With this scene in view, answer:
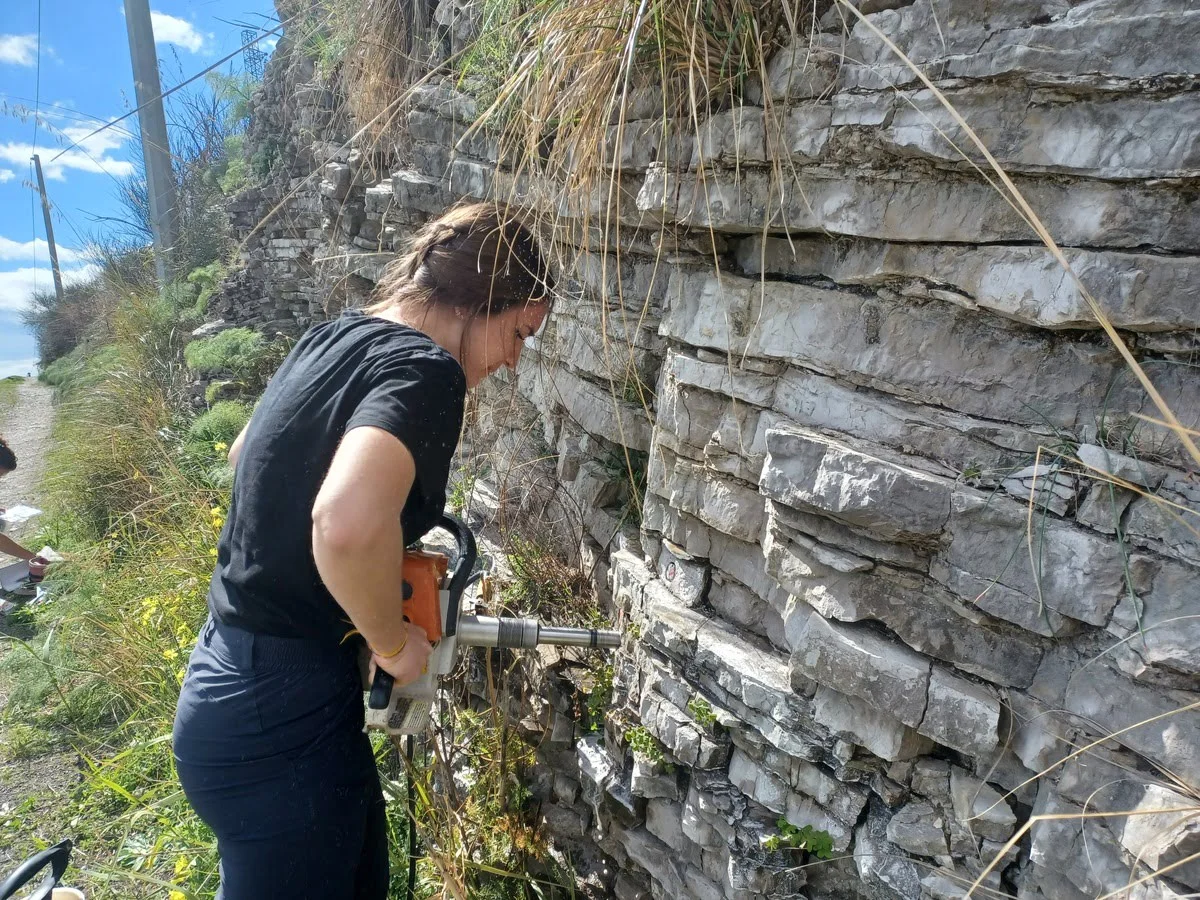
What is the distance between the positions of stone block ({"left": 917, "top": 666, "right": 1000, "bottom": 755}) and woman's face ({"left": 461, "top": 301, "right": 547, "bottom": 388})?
1385 millimetres

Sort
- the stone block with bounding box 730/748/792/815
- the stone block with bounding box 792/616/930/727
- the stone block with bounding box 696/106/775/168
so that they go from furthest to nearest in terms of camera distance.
A: the stone block with bounding box 730/748/792/815
the stone block with bounding box 696/106/775/168
the stone block with bounding box 792/616/930/727

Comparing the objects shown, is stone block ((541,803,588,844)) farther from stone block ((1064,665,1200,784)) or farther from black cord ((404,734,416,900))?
stone block ((1064,665,1200,784))

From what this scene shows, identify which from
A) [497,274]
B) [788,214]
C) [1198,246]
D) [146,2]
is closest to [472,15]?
[497,274]

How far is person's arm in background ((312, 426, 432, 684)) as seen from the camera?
155 centimetres

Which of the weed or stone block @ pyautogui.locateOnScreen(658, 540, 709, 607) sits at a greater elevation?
stone block @ pyautogui.locateOnScreen(658, 540, 709, 607)

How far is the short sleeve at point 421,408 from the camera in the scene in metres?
1.59

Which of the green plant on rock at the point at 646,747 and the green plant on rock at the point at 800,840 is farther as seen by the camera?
the green plant on rock at the point at 646,747

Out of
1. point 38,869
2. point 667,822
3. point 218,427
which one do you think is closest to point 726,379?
point 667,822

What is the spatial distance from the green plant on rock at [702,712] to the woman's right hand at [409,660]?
759 millimetres

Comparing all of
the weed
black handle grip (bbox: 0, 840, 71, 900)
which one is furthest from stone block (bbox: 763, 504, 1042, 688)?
the weed

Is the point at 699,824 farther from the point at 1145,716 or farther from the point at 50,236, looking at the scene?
the point at 50,236

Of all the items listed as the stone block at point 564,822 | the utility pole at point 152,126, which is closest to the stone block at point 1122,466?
the stone block at point 564,822

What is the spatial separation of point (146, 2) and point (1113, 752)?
33.5 feet

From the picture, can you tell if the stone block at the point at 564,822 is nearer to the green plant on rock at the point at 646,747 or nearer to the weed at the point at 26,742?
the green plant on rock at the point at 646,747
